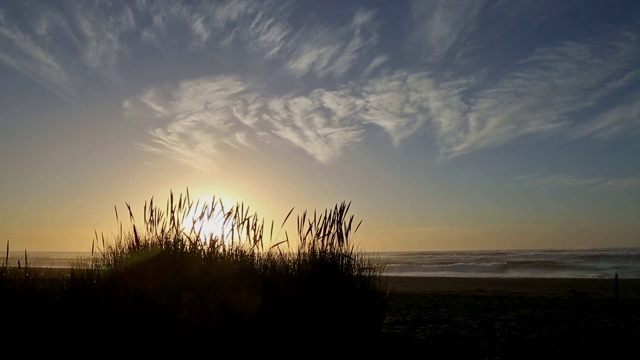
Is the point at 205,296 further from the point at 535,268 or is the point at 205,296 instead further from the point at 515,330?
the point at 535,268

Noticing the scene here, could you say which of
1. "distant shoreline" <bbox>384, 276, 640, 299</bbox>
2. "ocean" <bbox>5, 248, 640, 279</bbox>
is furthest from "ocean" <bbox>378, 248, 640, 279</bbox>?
"distant shoreline" <bbox>384, 276, 640, 299</bbox>

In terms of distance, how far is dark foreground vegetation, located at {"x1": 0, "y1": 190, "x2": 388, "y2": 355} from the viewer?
5.01 m

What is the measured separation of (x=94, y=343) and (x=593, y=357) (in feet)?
16.6

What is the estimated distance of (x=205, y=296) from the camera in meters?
5.26

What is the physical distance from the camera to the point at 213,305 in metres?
5.18

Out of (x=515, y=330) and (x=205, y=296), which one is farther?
(x=515, y=330)

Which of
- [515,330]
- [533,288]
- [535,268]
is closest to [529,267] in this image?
[535,268]

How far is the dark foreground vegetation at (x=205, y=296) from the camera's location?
501cm

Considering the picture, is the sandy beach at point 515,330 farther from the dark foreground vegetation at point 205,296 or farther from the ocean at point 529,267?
the ocean at point 529,267

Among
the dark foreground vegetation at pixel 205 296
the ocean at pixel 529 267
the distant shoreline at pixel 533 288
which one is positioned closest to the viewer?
the dark foreground vegetation at pixel 205 296

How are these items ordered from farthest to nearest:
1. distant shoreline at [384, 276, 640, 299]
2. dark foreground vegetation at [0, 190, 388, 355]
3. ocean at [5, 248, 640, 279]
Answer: ocean at [5, 248, 640, 279]
distant shoreline at [384, 276, 640, 299]
dark foreground vegetation at [0, 190, 388, 355]

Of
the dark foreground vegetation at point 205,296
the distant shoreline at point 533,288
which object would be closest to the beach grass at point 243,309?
the dark foreground vegetation at point 205,296

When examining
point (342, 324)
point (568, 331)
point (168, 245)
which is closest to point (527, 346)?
point (568, 331)

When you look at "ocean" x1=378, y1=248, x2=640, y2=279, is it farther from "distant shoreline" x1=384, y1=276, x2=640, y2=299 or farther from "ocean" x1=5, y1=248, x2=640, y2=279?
"distant shoreline" x1=384, y1=276, x2=640, y2=299
